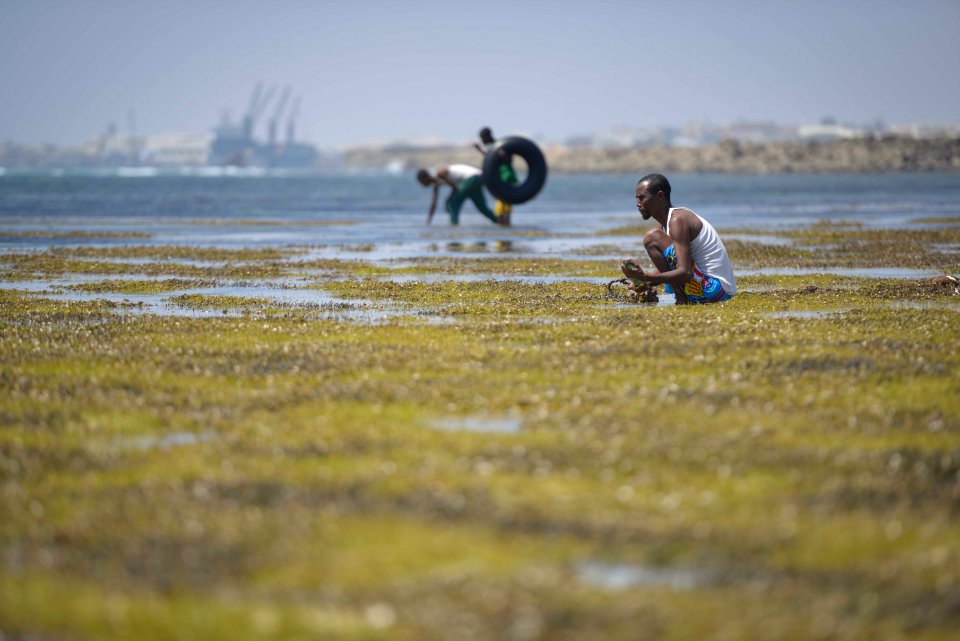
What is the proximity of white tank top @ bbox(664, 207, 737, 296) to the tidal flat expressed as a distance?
1.87 meters

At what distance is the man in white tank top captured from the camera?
1816 centimetres

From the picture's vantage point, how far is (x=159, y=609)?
604 centimetres

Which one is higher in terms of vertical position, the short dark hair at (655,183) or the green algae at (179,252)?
the short dark hair at (655,183)

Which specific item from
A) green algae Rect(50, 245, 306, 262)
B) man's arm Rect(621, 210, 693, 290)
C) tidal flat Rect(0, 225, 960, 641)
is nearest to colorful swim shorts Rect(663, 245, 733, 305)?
man's arm Rect(621, 210, 693, 290)

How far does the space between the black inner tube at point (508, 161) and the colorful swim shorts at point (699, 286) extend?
1125 inches

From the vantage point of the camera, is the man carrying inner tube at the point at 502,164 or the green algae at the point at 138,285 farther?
the man carrying inner tube at the point at 502,164

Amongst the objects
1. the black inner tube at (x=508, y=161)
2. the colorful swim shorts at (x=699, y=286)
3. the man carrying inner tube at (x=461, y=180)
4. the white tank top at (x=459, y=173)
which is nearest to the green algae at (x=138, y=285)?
the colorful swim shorts at (x=699, y=286)

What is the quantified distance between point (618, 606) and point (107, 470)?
14.9 ft

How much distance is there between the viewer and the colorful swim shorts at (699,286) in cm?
1894

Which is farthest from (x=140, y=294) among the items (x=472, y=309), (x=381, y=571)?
(x=381, y=571)

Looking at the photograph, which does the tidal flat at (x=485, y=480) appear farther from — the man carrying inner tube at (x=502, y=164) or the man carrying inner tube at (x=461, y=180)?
the man carrying inner tube at (x=502, y=164)

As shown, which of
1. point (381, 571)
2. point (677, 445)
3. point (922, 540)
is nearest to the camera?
point (381, 571)

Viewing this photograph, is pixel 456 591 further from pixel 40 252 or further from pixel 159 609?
pixel 40 252

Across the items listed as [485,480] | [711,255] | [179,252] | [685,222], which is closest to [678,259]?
[685,222]
